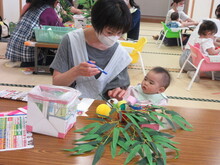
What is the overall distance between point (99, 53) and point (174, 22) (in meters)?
4.89

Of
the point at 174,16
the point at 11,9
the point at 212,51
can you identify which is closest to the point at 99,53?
the point at 212,51

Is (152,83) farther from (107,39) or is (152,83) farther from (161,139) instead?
(161,139)

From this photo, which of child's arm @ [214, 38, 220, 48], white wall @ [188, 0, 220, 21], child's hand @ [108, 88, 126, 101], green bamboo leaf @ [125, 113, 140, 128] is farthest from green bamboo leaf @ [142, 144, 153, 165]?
white wall @ [188, 0, 220, 21]

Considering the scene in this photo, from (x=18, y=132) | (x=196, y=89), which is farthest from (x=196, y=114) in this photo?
(x=196, y=89)

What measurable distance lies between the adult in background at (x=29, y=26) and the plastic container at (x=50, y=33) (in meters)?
0.15

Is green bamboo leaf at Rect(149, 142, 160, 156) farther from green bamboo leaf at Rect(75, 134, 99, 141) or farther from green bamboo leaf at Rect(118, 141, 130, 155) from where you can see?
green bamboo leaf at Rect(75, 134, 99, 141)

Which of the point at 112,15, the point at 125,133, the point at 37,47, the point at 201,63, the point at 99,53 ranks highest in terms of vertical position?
the point at 112,15

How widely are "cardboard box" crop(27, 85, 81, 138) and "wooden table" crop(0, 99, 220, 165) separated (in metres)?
0.03

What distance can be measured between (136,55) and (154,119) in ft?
9.78

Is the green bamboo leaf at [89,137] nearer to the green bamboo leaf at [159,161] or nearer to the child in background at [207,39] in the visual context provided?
the green bamboo leaf at [159,161]

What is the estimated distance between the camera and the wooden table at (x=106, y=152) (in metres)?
0.92

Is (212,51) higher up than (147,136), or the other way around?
(147,136)

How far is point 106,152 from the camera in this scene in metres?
0.98

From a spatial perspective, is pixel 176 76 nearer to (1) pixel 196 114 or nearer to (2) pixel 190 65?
(2) pixel 190 65
